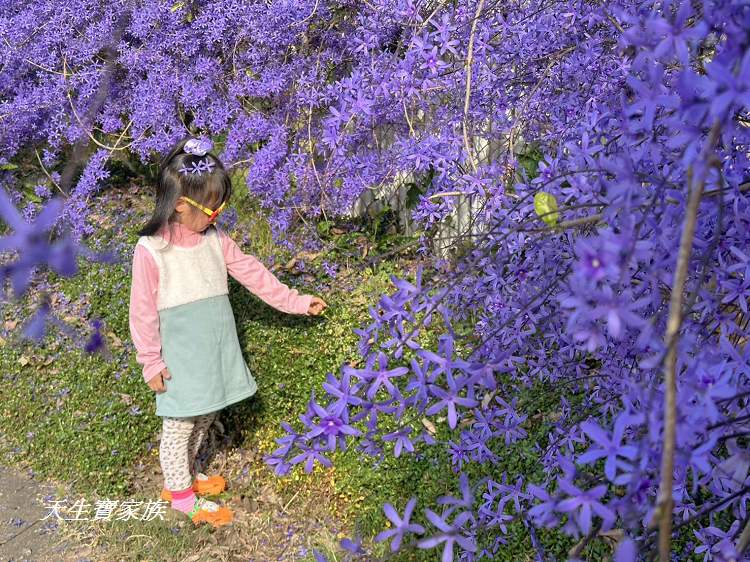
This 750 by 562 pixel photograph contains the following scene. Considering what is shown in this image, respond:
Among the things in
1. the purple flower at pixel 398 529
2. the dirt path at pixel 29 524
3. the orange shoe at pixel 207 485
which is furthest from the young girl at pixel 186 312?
the purple flower at pixel 398 529

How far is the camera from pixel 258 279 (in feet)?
10.5

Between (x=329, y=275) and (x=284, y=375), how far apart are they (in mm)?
753

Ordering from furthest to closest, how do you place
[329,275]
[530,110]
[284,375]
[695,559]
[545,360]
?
[329,275]
[284,375]
[530,110]
[695,559]
[545,360]

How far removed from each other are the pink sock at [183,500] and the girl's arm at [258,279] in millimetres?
885

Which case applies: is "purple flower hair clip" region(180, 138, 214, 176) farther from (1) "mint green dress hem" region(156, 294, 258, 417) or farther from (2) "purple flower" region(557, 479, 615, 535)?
(2) "purple flower" region(557, 479, 615, 535)

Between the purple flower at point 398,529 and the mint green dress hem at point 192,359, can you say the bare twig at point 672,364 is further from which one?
the mint green dress hem at point 192,359

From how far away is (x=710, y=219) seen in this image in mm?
1395

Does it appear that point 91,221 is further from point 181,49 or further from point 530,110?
point 530,110

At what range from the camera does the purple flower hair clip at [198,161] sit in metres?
2.81

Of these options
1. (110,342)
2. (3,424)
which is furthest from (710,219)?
(3,424)

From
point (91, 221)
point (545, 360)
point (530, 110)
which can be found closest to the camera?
point (545, 360)

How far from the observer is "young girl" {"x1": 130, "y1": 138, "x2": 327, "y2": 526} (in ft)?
9.29

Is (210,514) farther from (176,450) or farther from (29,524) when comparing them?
(29,524)

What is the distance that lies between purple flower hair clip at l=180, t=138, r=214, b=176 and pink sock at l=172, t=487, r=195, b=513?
132cm
